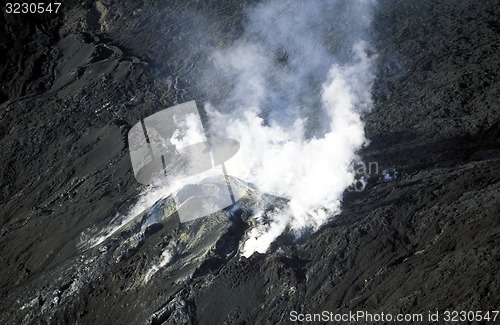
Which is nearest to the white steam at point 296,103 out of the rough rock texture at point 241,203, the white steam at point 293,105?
the white steam at point 293,105

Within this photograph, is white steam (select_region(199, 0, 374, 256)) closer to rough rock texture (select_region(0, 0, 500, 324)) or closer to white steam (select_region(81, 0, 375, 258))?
white steam (select_region(81, 0, 375, 258))

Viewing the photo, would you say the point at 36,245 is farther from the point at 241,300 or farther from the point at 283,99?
the point at 283,99

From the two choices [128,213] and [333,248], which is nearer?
[333,248]

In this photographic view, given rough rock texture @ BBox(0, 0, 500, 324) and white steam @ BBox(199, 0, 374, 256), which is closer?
rough rock texture @ BBox(0, 0, 500, 324)

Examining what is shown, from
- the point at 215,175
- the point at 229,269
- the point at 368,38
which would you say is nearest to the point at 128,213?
the point at 215,175

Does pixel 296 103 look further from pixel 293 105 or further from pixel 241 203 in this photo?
pixel 241 203

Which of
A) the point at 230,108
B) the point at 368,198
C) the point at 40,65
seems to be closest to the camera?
the point at 368,198

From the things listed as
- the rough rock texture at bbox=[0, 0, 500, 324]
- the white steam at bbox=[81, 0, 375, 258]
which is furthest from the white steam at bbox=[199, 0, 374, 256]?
the rough rock texture at bbox=[0, 0, 500, 324]
